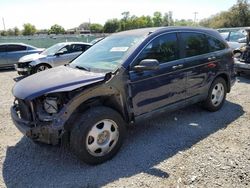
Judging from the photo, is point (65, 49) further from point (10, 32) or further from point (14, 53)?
point (10, 32)

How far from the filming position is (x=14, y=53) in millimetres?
14281

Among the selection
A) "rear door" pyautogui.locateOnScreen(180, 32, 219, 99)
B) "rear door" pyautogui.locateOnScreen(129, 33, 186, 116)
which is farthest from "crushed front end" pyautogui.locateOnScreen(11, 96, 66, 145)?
"rear door" pyautogui.locateOnScreen(180, 32, 219, 99)

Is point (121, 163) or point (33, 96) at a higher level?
point (33, 96)

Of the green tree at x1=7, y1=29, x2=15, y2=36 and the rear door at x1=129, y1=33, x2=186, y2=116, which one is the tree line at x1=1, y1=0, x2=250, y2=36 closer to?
the green tree at x1=7, y1=29, x2=15, y2=36

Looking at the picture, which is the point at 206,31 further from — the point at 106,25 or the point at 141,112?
the point at 106,25

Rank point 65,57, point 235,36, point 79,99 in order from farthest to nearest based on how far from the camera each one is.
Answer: point 235,36
point 65,57
point 79,99

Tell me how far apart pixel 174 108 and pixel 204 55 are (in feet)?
4.08

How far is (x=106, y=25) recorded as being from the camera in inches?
3878

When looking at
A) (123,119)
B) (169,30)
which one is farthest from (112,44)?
(123,119)

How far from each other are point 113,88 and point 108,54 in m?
0.85

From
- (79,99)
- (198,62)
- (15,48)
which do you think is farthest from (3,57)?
(79,99)

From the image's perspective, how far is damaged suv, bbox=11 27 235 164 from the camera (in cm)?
354

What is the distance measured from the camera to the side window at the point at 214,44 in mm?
5469

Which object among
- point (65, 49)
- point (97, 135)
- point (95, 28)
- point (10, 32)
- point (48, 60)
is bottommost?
point (97, 135)
